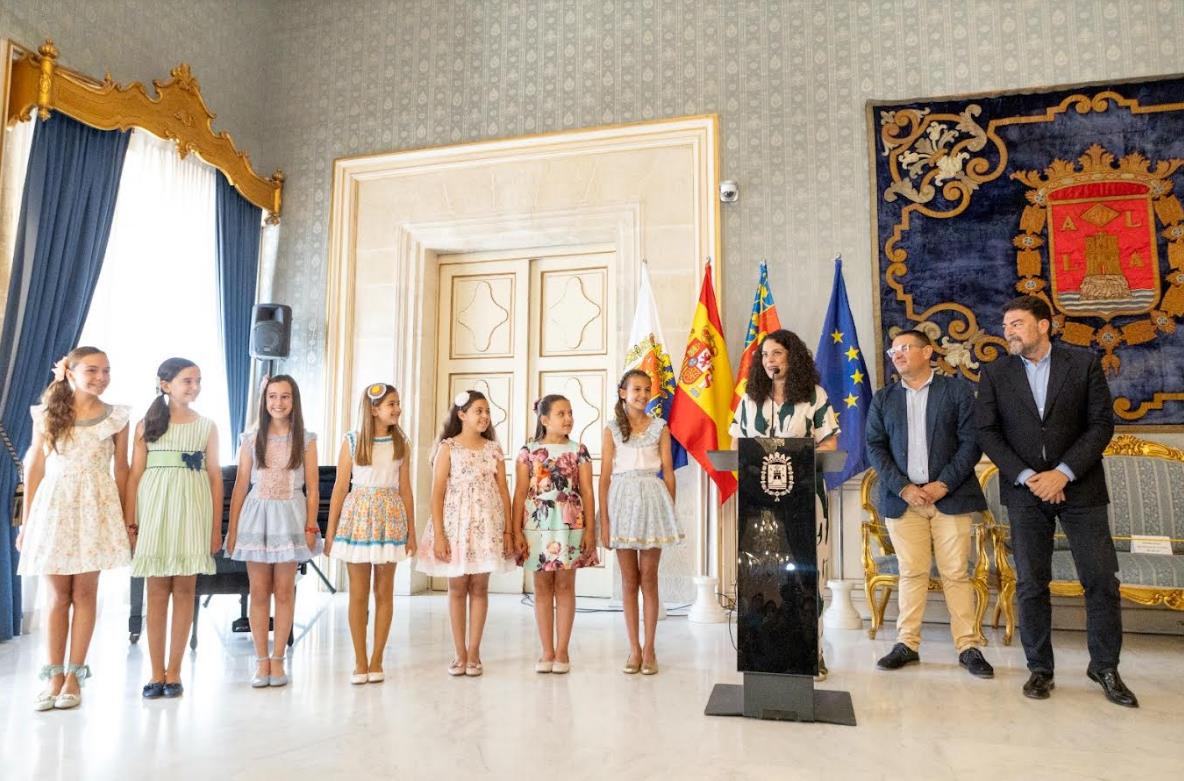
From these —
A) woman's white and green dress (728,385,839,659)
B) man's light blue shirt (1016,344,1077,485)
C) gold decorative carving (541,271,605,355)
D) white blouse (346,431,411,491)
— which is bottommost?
white blouse (346,431,411,491)

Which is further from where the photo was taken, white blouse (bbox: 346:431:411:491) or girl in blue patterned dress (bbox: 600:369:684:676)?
girl in blue patterned dress (bbox: 600:369:684:676)

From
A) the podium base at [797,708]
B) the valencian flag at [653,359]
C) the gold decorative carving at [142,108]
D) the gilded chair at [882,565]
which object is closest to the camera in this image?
the podium base at [797,708]

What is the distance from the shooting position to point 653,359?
17.6ft

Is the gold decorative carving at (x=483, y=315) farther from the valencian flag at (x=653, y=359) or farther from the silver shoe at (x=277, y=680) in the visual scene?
the silver shoe at (x=277, y=680)

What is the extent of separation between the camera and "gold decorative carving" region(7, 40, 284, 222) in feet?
15.1

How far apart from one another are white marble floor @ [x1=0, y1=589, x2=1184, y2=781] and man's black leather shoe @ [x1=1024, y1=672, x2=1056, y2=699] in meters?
0.05

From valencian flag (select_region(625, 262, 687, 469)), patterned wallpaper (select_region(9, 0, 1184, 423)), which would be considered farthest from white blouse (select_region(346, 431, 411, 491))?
patterned wallpaper (select_region(9, 0, 1184, 423))

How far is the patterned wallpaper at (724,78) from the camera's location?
5.42m

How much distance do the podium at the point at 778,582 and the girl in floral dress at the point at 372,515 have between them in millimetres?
1387

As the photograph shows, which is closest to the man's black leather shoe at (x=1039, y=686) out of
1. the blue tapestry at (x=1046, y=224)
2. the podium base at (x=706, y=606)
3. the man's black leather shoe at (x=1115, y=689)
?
the man's black leather shoe at (x=1115, y=689)

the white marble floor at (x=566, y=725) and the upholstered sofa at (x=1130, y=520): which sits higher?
the upholstered sofa at (x=1130, y=520)

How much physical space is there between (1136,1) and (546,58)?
3.93 meters

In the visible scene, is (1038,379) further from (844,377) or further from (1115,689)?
(844,377)

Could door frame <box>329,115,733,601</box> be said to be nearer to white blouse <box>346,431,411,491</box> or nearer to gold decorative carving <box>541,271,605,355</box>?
gold decorative carving <box>541,271,605,355</box>
